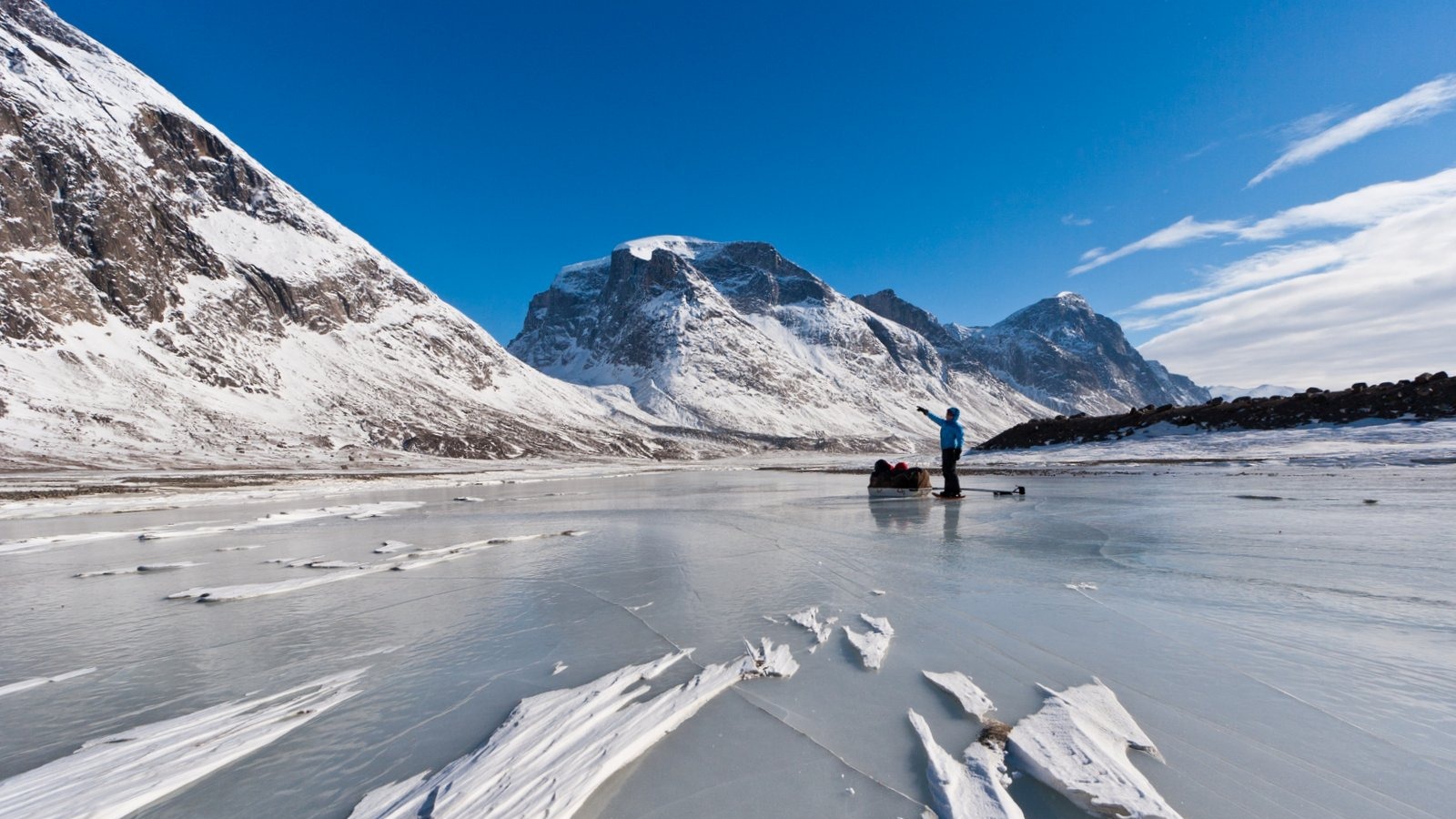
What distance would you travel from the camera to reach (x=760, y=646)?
5566mm

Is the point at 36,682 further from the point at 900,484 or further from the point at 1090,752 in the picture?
the point at 900,484

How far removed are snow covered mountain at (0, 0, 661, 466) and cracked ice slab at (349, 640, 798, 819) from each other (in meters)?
68.9

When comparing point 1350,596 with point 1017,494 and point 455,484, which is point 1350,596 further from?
point 455,484

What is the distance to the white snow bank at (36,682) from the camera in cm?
499

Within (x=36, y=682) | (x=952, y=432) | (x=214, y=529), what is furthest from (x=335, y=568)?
(x=952, y=432)

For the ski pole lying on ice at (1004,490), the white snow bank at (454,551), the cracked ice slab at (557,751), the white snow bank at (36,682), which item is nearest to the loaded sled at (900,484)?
the ski pole lying on ice at (1004,490)

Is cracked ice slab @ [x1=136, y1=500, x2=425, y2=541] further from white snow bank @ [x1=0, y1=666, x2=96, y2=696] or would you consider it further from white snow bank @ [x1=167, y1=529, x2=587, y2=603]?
white snow bank @ [x1=0, y1=666, x2=96, y2=696]

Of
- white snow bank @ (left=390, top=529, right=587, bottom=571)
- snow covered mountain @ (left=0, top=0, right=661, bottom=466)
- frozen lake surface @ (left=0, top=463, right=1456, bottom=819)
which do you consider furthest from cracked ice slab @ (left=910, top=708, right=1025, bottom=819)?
snow covered mountain @ (left=0, top=0, right=661, bottom=466)

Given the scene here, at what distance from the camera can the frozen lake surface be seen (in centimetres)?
324

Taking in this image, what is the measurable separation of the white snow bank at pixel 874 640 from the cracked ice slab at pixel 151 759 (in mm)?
4275

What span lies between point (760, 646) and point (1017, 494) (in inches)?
673

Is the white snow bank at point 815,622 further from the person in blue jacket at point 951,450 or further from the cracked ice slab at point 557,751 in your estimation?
the person in blue jacket at point 951,450

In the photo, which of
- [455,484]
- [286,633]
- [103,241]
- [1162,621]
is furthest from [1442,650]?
[103,241]

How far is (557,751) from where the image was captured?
11.8 feet
